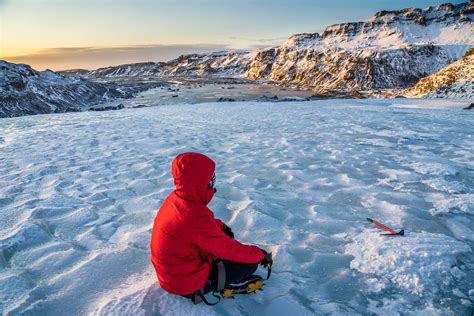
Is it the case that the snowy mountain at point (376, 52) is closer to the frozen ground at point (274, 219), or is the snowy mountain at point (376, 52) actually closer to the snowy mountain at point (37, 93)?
the snowy mountain at point (37, 93)

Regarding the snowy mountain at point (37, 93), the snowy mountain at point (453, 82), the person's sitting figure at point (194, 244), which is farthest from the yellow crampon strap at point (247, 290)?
the snowy mountain at point (37, 93)

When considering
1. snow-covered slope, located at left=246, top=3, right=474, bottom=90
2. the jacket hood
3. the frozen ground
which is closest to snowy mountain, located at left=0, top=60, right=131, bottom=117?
the frozen ground

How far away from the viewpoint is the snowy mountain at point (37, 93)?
116 ft

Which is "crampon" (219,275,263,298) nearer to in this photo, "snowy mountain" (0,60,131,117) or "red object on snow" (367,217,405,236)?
"red object on snow" (367,217,405,236)

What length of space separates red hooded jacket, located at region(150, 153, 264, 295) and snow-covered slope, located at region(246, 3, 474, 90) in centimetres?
9392

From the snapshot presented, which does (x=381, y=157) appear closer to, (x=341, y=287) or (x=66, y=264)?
(x=341, y=287)

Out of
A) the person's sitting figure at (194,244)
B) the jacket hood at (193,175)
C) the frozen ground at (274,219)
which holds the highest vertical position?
the jacket hood at (193,175)

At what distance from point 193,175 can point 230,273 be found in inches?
50.4

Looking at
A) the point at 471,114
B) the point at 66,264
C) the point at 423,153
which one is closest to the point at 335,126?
the point at 423,153

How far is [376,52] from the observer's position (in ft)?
333

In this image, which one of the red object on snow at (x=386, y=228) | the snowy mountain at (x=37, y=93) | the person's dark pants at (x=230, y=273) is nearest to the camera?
the person's dark pants at (x=230, y=273)

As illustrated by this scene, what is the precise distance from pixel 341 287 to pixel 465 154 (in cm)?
753

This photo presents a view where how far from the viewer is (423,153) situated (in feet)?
30.8

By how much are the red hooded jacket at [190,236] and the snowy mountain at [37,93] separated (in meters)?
38.1
